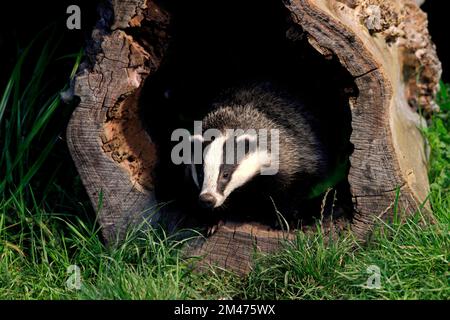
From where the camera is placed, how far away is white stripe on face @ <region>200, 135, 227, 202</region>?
4461mm

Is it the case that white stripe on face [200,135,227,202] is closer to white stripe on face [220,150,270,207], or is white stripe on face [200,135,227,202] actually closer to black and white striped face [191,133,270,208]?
black and white striped face [191,133,270,208]

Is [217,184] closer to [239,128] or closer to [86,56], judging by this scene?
[239,128]

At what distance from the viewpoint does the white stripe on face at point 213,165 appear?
4.46 m

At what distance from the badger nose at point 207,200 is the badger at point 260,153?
0.13 meters

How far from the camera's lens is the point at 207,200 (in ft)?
14.4

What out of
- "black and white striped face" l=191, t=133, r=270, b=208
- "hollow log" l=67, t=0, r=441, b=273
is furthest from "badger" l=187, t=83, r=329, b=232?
"hollow log" l=67, t=0, r=441, b=273

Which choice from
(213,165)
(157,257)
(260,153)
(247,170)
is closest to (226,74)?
(260,153)

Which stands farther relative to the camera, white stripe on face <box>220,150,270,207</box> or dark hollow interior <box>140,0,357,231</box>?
dark hollow interior <box>140,0,357,231</box>

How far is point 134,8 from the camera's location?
→ 430 cm

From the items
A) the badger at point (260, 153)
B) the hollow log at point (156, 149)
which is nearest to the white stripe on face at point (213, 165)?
the badger at point (260, 153)

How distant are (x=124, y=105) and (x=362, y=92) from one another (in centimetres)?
154

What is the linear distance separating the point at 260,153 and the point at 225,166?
0.37 meters

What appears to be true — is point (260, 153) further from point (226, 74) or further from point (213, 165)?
point (226, 74)
